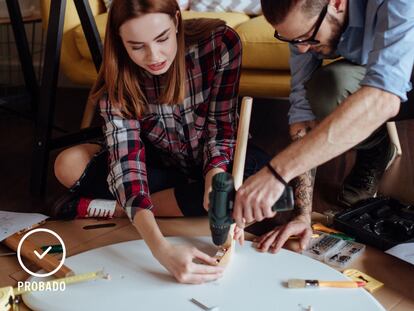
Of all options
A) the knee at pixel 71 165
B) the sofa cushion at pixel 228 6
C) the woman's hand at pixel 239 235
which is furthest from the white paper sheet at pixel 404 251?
the sofa cushion at pixel 228 6

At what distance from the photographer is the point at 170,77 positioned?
4.97 feet

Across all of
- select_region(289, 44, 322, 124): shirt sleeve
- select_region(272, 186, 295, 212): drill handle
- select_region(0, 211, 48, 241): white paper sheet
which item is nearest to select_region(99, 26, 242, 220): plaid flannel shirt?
select_region(289, 44, 322, 124): shirt sleeve

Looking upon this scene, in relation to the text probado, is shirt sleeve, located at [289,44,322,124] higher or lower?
higher

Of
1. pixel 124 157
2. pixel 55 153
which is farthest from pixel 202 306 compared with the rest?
pixel 55 153

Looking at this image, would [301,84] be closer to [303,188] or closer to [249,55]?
[303,188]

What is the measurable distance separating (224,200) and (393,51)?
1.46ft

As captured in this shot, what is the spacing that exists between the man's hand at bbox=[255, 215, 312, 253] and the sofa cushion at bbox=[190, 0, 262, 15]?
1.25 meters

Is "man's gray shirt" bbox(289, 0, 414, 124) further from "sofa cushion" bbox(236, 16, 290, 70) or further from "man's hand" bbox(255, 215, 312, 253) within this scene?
"sofa cushion" bbox(236, 16, 290, 70)

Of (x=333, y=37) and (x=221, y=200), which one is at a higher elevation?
(x=333, y=37)

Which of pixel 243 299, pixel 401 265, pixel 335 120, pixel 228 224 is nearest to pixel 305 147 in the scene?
pixel 335 120

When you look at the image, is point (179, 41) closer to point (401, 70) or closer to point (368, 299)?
point (401, 70)

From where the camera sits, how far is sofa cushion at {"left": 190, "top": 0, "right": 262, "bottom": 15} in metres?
2.43

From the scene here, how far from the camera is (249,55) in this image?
2.11 m

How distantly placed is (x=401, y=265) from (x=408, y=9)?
60 centimetres
